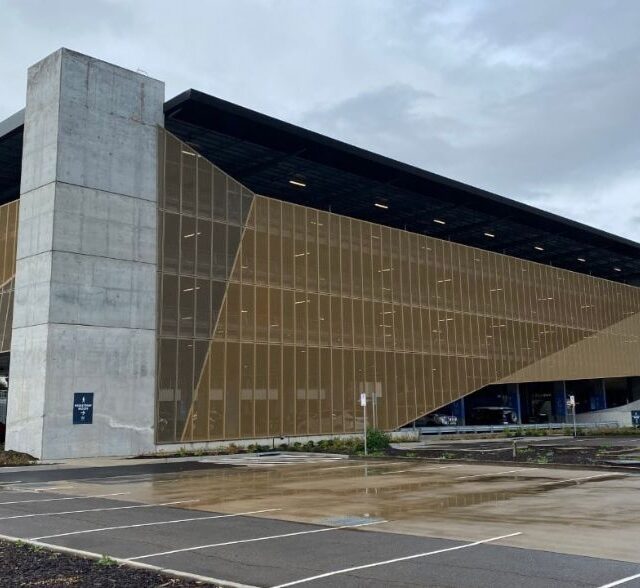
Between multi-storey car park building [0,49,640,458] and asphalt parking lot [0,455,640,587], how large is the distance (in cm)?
920

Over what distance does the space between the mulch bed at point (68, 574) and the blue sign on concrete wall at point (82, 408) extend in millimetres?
21136

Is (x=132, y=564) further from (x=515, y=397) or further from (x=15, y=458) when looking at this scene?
(x=515, y=397)

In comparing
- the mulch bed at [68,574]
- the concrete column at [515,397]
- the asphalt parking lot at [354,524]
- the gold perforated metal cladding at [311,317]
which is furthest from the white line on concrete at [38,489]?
the concrete column at [515,397]

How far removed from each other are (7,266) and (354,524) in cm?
2787

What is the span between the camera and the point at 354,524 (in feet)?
41.3

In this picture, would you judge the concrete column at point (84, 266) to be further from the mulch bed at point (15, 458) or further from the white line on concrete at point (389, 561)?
the white line on concrete at point (389, 561)

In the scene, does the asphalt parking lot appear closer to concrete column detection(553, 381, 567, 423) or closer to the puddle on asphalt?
the puddle on asphalt

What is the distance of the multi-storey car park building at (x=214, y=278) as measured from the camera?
30844mm

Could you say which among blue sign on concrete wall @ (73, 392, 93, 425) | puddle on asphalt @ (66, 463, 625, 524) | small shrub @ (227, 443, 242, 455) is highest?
blue sign on concrete wall @ (73, 392, 93, 425)

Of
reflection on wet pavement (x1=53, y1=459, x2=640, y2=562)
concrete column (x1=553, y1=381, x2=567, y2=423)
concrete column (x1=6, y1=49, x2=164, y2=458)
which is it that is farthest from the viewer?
concrete column (x1=553, y1=381, x2=567, y2=423)

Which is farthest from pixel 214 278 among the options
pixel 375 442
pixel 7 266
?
pixel 375 442

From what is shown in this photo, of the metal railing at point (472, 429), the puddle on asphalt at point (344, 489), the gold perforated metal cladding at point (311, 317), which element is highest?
the gold perforated metal cladding at point (311, 317)

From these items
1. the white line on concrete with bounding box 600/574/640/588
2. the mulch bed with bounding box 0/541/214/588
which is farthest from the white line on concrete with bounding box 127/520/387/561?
the white line on concrete with bounding box 600/574/640/588

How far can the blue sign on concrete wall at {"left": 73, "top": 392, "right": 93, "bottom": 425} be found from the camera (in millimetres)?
30016
